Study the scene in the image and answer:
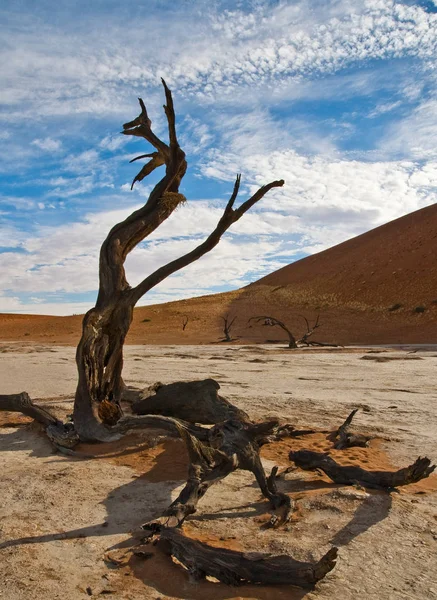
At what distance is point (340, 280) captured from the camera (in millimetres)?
49688

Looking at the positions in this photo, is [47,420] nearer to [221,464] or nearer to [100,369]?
[100,369]

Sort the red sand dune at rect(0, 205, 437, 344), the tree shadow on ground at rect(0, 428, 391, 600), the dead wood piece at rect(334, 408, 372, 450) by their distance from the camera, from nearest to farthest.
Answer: the tree shadow on ground at rect(0, 428, 391, 600) < the dead wood piece at rect(334, 408, 372, 450) < the red sand dune at rect(0, 205, 437, 344)

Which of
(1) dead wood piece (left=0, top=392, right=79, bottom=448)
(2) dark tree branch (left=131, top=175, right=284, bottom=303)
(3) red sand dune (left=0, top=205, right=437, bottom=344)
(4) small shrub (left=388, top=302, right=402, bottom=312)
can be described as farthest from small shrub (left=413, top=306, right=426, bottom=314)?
(1) dead wood piece (left=0, top=392, right=79, bottom=448)

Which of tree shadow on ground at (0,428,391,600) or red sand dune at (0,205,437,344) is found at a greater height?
red sand dune at (0,205,437,344)

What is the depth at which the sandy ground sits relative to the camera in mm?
3256

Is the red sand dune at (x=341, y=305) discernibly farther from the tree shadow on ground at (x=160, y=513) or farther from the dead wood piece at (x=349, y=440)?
the tree shadow on ground at (x=160, y=513)

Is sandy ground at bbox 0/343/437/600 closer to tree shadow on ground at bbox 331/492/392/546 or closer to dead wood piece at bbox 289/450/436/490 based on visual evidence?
tree shadow on ground at bbox 331/492/392/546

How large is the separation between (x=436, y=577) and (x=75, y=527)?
258cm

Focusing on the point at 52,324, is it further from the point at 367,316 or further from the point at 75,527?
the point at 75,527

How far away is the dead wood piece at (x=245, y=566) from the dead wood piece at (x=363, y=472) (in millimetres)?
1481

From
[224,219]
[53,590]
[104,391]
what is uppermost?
[224,219]

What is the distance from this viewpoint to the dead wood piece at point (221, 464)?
4125mm

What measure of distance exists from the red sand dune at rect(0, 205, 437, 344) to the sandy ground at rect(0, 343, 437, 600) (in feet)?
70.7

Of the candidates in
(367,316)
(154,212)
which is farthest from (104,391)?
(367,316)
